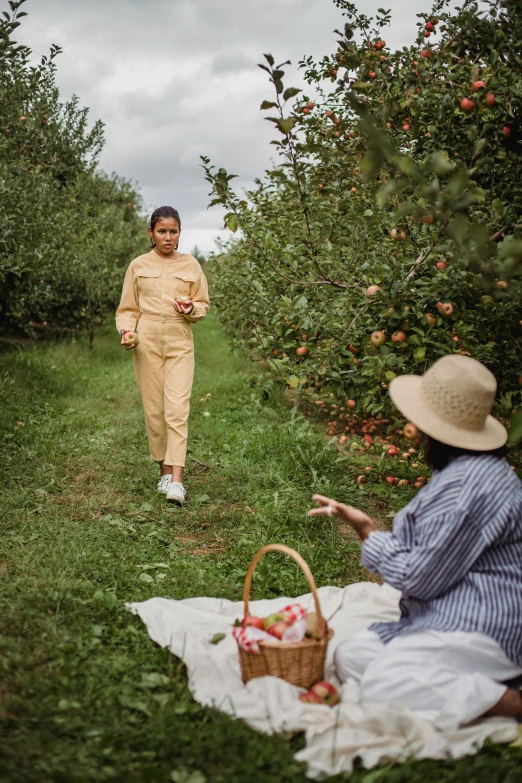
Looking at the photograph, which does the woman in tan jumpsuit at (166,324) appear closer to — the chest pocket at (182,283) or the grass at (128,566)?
the chest pocket at (182,283)

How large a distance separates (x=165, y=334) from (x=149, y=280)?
14.9 inches

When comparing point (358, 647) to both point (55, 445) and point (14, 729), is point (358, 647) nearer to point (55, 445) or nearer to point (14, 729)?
point (14, 729)

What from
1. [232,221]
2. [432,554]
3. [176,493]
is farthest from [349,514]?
[176,493]

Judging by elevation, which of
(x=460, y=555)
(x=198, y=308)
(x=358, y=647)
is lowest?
(x=358, y=647)

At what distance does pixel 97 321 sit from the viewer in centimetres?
1239

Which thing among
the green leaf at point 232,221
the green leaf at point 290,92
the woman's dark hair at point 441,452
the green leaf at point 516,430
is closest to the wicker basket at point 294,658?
the woman's dark hair at point 441,452

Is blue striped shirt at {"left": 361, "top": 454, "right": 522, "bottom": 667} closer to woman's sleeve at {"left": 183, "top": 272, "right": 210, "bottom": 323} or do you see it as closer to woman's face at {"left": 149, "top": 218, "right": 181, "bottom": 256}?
woman's sleeve at {"left": 183, "top": 272, "right": 210, "bottom": 323}

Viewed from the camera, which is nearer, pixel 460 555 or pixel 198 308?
pixel 460 555

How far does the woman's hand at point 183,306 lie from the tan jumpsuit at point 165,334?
1.6 inches

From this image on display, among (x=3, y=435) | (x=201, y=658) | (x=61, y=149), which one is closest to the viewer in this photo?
(x=201, y=658)

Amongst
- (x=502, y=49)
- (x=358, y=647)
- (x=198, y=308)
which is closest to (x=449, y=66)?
(x=502, y=49)

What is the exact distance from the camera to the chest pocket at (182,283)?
15.6 feet

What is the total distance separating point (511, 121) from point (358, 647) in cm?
272

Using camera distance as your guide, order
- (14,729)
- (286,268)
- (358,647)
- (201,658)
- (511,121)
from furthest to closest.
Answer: (286,268)
(511,121)
(201,658)
(358,647)
(14,729)
